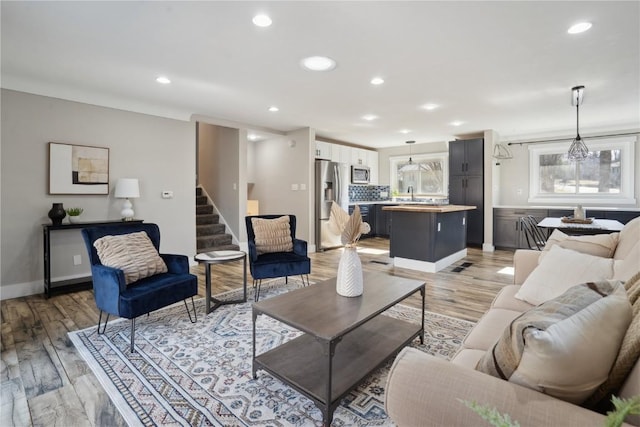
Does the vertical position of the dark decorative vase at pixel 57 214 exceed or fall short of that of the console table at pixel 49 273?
it exceeds it

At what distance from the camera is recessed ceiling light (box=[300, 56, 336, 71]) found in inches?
114

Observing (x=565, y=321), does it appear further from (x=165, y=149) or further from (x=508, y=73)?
(x=165, y=149)

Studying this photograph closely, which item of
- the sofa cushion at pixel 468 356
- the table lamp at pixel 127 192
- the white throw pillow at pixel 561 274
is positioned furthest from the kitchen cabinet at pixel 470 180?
the table lamp at pixel 127 192

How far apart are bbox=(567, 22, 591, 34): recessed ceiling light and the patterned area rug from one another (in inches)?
96.6

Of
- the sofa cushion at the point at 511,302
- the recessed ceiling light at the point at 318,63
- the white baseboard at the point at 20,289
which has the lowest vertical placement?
the white baseboard at the point at 20,289

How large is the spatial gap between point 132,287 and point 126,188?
2.07 m

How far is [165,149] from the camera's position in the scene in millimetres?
4625

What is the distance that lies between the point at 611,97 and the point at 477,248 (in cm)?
333

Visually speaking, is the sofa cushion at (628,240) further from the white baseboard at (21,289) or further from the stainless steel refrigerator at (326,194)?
the white baseboard at (21,289)

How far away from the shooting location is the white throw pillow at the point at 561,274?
68.9 inches

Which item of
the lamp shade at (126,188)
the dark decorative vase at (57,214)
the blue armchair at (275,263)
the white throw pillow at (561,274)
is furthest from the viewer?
the lamp shade at (126,188)

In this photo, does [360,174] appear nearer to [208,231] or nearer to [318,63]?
[208,231]

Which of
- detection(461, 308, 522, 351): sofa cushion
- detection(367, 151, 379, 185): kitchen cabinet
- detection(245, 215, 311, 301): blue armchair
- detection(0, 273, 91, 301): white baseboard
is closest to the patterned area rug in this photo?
detection(245, 215, 311, 301): blue armchair

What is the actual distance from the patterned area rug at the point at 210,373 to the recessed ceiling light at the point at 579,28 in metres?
2.45
